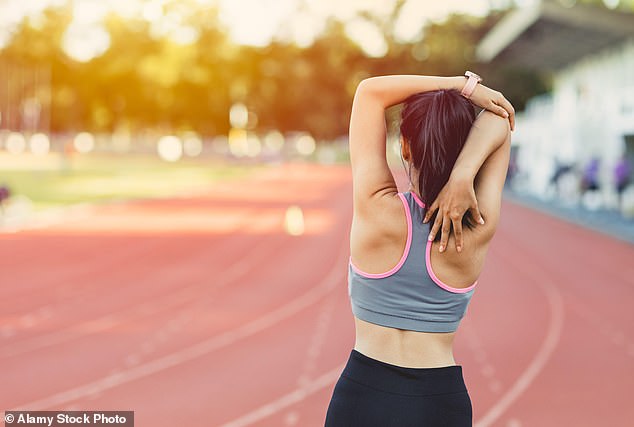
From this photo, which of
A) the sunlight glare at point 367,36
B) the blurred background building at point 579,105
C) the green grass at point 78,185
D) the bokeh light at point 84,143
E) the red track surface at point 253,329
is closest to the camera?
the red track surface at point 253,329

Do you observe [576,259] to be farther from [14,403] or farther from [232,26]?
[232,26]

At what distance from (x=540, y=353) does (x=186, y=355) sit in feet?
9.86

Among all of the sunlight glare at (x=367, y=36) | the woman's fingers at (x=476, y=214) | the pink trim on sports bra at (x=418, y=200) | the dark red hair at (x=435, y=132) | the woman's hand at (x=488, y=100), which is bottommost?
the woman's fingers at (x=476, y=214)

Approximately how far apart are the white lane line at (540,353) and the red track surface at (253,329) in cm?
2

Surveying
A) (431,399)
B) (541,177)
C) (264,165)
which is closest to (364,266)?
(431,399)

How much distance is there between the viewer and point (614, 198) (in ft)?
99.7

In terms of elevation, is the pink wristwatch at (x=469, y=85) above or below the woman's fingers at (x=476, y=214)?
above

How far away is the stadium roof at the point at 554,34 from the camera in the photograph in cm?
3238

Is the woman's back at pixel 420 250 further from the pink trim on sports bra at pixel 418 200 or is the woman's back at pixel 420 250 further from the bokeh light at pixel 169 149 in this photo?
the bokeh light at pixel 169 149

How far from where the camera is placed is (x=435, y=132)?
2.27m

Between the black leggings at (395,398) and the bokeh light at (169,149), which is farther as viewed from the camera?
the bokeh light at (169,149)

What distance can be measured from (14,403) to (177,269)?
8.15 meters

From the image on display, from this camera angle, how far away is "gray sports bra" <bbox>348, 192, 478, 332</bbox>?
91.2 inches

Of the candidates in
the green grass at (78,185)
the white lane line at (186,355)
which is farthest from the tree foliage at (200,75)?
the white lane line at (186,355)
